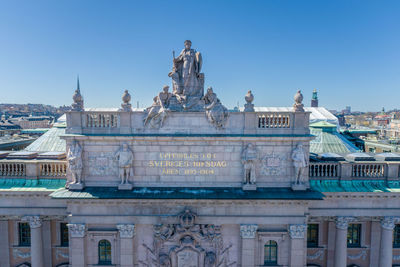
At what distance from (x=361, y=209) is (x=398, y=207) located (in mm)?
3208

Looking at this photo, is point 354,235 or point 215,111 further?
point 354,235

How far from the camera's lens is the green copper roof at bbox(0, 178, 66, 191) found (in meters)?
22.6

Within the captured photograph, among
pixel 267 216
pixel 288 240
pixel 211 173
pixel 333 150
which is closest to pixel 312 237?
pixel 288 240

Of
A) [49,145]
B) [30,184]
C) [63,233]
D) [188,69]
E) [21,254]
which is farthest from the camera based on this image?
[49,145]

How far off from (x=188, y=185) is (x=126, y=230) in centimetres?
599

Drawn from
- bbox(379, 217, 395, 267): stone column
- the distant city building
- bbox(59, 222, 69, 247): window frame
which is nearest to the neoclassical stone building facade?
bbox(379, 217, 395, 267): stone column

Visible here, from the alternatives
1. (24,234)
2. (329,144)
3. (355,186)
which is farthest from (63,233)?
(329,144)

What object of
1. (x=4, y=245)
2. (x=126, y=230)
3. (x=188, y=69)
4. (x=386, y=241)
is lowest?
(x=4, y=245)

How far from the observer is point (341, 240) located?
22.7m

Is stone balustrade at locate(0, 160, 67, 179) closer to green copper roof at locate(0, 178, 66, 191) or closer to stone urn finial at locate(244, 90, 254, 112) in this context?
green copper roof at locate(0, 178, 66, 191)

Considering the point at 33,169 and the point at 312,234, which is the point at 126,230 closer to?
the point at 33,169

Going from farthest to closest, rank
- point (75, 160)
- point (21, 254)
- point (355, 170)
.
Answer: point (21, 254) < point (355, 170) < point (75, 160)

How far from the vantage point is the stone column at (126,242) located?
20.8 meters

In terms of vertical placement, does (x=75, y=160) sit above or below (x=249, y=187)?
above
